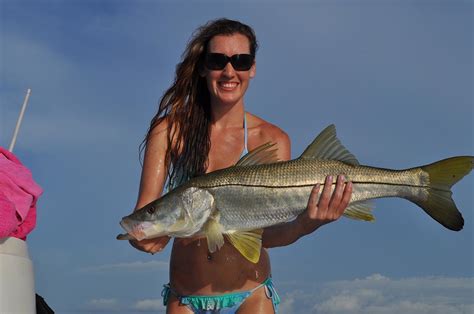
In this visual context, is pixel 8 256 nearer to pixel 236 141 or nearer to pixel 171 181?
pixel 171 181

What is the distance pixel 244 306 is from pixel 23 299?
75.4 inches

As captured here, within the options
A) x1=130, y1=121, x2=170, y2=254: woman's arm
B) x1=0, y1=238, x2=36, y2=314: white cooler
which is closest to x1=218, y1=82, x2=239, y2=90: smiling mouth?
x1=130, y1=121, x2=170, y2=254: woman's arm

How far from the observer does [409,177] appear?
6117 mm

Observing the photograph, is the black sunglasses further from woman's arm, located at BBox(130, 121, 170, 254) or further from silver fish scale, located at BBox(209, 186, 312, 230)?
silver fish scale, located at BBox(209, 186, 312, 230)

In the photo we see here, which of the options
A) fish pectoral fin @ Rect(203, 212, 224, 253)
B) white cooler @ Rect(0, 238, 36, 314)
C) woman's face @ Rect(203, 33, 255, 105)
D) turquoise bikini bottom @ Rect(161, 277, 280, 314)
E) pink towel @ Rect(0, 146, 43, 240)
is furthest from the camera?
woman's face @ Rect(203, 33, 255, 105)

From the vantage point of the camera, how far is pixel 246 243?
598 centimetres

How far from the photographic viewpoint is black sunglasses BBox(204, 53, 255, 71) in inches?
274

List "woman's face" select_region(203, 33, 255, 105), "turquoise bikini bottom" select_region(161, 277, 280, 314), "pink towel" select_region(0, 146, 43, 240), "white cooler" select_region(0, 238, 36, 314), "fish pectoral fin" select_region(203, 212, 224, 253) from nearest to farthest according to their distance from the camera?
"pink towel" select_region(0, 146, 43, 240), "white cooler" select_region(0, 238, 36, 314), "fish pectoral fin" select_region(203, 212, 224, 253), "turquoise bikini bottom" select_region(161, 277, 280, 314), "woman's face" select_region(203, 33, 255, 105)

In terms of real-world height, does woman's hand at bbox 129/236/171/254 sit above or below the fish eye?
below

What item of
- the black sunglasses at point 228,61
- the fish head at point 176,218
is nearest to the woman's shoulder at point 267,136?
the black sunglasses at point 228,61

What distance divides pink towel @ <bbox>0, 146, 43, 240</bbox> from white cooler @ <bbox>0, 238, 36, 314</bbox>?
0.33ft

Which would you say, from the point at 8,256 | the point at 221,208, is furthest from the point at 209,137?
the point at 8,256

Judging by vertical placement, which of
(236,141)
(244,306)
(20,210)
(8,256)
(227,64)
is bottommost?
(244,306)

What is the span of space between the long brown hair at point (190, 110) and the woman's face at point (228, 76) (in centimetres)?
11
